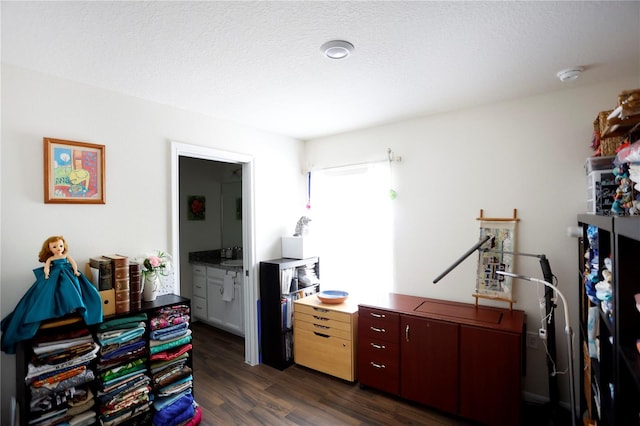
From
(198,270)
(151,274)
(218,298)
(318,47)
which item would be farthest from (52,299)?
(198,270)

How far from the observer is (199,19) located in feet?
4.82

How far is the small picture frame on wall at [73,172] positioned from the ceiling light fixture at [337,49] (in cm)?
167

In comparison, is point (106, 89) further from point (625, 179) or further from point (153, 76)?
point (625, 179)

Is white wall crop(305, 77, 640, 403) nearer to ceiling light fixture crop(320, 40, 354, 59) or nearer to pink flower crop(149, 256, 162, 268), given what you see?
ceiling light fixture crop(320, 40, 354, 59)

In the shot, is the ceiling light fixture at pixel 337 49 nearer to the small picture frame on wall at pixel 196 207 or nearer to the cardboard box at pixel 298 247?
the cardboard box at pixel 298 247

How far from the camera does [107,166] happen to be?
2238mm

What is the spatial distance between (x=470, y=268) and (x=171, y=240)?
2519mm

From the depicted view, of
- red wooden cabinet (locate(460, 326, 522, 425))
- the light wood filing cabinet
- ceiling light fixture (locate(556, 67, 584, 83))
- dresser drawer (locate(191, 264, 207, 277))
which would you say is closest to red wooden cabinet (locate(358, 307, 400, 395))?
the light wood filing cabinet

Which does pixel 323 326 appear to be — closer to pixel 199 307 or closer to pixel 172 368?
pixel 172 368

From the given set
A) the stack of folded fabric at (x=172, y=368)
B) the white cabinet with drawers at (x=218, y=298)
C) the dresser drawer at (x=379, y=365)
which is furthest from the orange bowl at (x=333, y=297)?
the stack of folded fabric at (x=172, y=368)

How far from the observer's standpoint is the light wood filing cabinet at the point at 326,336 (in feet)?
9.19

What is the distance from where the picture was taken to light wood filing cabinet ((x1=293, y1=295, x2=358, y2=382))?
2.80m

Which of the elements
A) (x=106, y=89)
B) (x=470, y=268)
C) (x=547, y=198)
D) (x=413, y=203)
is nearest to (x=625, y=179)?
(x=547, y=198)

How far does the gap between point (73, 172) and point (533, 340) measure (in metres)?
3.50
